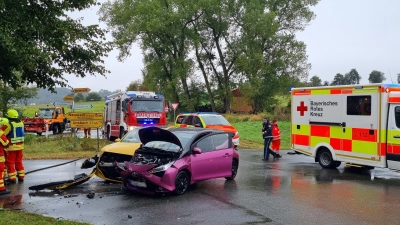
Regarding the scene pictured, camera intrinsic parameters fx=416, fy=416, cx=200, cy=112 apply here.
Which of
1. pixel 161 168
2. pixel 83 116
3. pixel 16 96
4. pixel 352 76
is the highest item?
pixel 352 76

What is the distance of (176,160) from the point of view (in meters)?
9.48

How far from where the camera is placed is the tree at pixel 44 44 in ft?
28.8

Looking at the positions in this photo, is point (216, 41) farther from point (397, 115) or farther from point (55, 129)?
point (397, 115)

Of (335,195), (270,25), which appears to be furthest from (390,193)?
(270,25)

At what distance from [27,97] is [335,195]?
87.2 feet

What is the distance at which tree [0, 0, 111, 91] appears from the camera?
8.77 metres

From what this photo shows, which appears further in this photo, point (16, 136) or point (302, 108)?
point (302, 108)

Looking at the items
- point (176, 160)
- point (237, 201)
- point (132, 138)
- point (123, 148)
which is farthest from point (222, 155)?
point (132, 138)

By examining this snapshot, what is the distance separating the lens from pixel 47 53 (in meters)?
10.0

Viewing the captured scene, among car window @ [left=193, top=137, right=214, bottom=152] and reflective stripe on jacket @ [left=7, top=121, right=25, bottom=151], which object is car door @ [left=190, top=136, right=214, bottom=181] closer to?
car window @ [left=193, top=137, right=214, bottom=152]

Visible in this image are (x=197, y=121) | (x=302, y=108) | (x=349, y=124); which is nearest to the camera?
(x=349, y=124)

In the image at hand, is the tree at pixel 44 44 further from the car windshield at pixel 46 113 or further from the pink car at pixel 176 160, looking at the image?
the car windshield at pixel 46 113

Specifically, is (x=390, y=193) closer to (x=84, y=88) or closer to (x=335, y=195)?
(x=335, y=195)

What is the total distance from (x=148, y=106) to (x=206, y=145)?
12057mm
